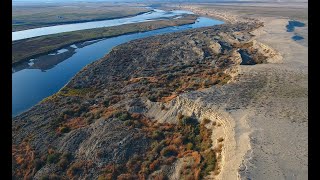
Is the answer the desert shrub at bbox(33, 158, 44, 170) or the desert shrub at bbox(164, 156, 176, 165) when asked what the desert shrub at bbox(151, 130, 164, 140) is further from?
the desert shrub at bbox(33, 158, 44, 170)

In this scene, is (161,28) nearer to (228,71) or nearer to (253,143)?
(228,71)

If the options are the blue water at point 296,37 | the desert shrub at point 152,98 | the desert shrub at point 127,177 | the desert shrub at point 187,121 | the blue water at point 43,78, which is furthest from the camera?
the blue water at point 296,37

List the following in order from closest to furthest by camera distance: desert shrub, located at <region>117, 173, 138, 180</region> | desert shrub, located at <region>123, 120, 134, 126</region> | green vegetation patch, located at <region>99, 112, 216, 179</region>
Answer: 1. green vegetation patch, located at <region>99, 112, 216, 179</region>
2. desert shrub, located at <region>117, 173, 138, 180</region>
3. desert shrub, located at <region>123, 120, 134, 126</region>

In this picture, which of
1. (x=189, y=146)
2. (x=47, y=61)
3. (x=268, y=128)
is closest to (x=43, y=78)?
(x=47, y=61)

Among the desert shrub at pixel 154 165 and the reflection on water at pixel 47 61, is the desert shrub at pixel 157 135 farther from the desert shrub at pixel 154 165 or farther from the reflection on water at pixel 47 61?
the reflection on water at pixel 47 61

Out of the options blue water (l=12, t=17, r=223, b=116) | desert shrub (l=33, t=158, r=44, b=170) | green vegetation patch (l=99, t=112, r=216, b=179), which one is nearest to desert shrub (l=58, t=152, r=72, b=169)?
desert shrub (l=33, t=158, r=44, b=170)

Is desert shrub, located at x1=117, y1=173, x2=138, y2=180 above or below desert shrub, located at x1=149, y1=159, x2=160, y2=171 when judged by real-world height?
below

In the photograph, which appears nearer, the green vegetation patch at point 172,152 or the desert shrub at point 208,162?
the desert shrub at point 208,162

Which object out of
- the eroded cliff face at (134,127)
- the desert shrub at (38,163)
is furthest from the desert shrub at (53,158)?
the desert shrub at (38,163)
